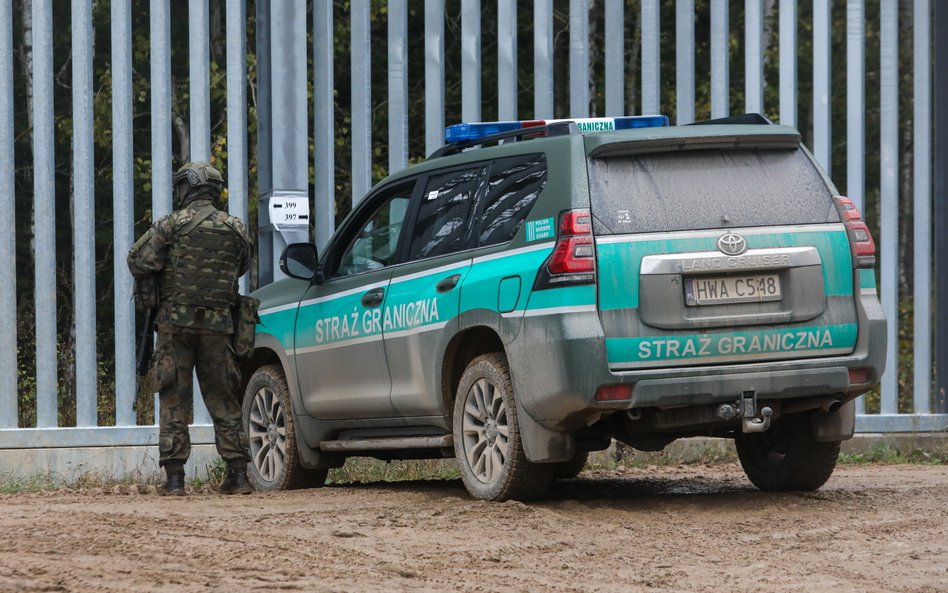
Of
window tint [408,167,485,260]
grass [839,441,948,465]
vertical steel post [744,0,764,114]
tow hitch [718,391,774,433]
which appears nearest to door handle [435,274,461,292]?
window tint [408,167,485,260]

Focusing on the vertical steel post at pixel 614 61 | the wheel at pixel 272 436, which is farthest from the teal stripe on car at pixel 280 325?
the vertical steel post at pixel 614 61

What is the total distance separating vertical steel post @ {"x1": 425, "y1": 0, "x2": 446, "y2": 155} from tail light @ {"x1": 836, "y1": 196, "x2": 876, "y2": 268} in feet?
18.4

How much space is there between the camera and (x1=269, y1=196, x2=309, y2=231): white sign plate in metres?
12.0

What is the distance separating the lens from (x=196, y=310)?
30.7 ft

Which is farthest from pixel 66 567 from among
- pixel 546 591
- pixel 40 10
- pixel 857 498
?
pixel 40 10

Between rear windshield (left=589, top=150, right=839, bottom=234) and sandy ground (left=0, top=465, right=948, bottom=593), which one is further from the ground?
rear windshield (left=589, top=150, right=839, bottom=234)

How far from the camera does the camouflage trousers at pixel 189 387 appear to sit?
949 cm

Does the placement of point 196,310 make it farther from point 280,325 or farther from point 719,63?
point 719,63

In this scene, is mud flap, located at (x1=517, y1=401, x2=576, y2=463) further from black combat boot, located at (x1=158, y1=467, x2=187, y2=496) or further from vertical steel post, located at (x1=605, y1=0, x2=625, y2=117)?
vertical steel post, located at (x1=605, y1=0, x2=625, y2=117)

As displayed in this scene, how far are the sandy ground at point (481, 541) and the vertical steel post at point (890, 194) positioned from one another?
3.98 metres

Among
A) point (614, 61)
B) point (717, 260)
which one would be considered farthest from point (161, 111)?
Answer: point (717, 260)

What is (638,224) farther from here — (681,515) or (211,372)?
(211,372)

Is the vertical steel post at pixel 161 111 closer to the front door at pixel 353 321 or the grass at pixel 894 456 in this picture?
the front door at pixel 353 321

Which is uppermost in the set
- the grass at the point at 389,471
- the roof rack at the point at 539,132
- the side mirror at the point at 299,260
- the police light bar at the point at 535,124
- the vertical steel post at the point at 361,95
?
the vertical steel post at the point at 361,95
